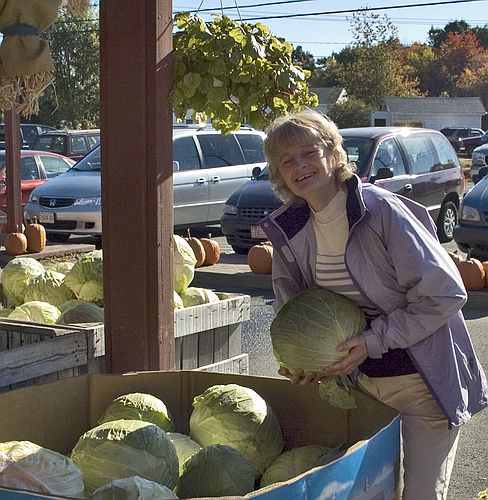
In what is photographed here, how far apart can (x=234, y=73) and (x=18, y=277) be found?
2.57 meters

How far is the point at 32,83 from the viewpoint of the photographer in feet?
11.3

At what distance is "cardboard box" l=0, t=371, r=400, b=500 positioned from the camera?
298cm

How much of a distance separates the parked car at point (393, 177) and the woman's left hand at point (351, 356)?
922 cm

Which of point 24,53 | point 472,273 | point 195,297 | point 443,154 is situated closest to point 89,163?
point 443,154

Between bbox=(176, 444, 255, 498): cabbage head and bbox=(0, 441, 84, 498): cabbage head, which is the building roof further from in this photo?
bbox=(0, 441, 84, 498): cabbage head

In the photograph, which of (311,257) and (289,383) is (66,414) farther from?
(311,257)

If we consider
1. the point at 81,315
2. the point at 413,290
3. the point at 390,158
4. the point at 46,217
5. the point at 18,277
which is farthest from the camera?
the point at 46,217

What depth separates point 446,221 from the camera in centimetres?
1472

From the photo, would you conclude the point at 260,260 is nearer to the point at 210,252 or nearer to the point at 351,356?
the point at 210,252

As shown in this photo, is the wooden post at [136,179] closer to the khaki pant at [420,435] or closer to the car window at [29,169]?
the khaki pant at [420,435]

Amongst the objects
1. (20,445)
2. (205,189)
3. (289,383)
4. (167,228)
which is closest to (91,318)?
(167,228)

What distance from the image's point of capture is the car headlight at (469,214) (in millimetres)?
11055

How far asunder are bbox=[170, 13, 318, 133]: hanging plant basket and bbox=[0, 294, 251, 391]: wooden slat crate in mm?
1275

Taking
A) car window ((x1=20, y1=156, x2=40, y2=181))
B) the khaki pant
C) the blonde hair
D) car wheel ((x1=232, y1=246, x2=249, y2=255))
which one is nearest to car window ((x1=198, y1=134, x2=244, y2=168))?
car wheel ((x1=232, y1=246, x2=249, y2=255))
